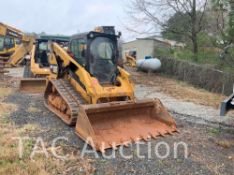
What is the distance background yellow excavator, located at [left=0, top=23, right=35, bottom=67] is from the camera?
19.0 metres

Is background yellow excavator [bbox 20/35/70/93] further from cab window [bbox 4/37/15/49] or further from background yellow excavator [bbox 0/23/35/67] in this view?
cab window [bbox 4/37/15/49]

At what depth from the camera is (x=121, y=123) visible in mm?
6488

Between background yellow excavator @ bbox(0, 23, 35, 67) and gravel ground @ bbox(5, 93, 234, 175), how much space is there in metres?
11.7

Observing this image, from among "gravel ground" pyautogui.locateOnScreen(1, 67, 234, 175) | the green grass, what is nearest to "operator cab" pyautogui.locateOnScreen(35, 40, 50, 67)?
"gravel ground" pyautogui.locateOnScreen(1, 67, 234, 175)

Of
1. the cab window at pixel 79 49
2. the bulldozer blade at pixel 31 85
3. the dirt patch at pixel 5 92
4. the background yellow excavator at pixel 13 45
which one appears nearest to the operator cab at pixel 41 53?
the bulldozer blade at pixel 31 85

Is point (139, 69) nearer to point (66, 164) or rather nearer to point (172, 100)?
point (172, 100)

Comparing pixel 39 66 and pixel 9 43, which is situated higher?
pixel 9 43

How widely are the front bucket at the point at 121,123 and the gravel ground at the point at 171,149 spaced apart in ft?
0.72

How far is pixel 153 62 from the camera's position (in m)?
19.9

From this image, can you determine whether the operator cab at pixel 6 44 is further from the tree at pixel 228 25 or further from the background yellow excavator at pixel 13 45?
the tree at pixel 228 25

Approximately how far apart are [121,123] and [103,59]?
1892 millimetres

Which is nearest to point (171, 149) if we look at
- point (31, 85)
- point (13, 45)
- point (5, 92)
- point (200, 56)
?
point (31, 85)

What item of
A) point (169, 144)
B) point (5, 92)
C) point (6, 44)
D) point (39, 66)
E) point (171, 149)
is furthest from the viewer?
point (6, 44)

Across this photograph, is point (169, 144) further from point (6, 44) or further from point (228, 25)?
point (6, 44)
